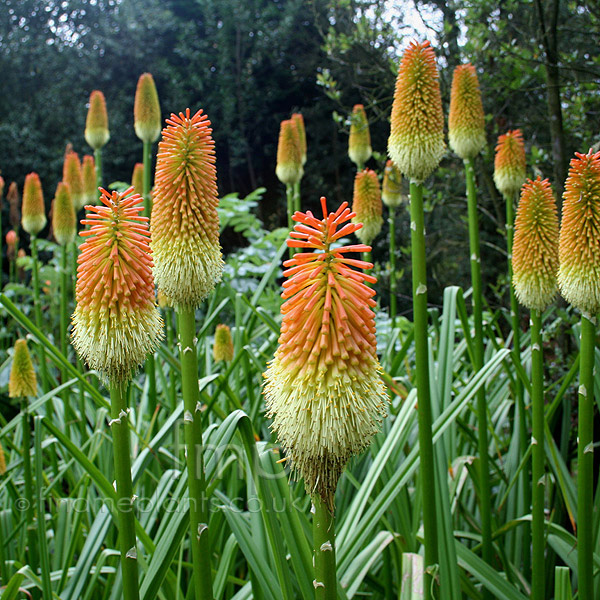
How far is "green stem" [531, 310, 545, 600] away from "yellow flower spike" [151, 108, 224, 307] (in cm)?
149

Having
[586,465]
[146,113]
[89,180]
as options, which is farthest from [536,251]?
[89,180]

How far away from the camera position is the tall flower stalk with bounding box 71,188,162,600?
1619mm

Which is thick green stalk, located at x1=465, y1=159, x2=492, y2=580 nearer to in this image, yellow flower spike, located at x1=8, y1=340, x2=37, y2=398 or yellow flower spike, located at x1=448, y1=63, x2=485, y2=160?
yellow flower spike, located at x1=448, y1=63, x2=485, y2=160

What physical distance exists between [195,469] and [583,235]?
1.55 metres

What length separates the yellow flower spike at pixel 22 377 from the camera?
2.84 meters

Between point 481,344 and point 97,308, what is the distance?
2.02 metres

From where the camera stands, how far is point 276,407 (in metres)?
1.42

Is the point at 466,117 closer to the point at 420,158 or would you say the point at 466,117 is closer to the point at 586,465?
the point at 420,158

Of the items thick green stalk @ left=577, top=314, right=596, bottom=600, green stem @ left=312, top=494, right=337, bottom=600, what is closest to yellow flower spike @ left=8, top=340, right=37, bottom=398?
green stem @ left=312, top=494, right=337, bottom=600

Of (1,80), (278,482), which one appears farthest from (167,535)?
(1,80)

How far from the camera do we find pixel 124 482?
1641mm

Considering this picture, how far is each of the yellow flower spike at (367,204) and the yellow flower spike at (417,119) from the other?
6.41 ft

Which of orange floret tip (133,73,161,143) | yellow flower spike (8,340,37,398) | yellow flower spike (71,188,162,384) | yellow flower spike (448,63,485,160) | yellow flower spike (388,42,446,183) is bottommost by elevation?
yellow flower spike (8,340,37,398)

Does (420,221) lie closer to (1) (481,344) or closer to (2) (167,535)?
(1) (481,344)
